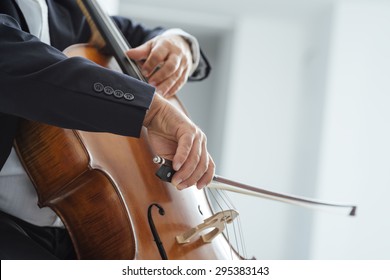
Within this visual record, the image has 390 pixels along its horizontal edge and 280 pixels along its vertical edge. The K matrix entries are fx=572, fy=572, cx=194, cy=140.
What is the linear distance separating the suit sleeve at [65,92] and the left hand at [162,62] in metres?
0.32

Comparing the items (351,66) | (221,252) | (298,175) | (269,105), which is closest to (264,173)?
(298,175)

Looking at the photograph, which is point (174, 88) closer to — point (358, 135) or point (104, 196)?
point (104, 196)

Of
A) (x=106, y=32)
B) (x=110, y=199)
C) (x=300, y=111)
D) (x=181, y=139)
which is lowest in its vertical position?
(x=300, y=111)

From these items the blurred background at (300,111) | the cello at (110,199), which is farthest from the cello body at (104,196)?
the blurred background at (300,111)

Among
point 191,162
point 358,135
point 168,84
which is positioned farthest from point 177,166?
point 358,135

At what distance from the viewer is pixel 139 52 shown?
1.05m

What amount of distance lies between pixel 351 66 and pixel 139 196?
113 inches

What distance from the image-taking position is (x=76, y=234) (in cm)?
86

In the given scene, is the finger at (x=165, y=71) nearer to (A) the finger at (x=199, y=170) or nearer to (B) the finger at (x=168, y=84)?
(B) the finger at (x=168, y=84)

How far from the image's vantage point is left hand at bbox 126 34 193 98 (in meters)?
1.06

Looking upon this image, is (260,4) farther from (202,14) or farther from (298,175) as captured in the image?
(298,175)

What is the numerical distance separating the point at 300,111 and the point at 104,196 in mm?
3333

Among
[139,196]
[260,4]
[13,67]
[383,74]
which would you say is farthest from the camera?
[260,4]

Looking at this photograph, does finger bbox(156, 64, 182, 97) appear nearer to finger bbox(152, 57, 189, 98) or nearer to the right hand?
finger bbox(152, 57, 189, 98)
